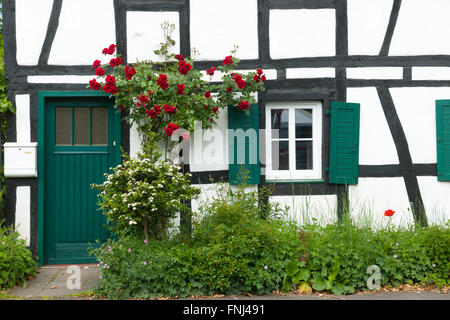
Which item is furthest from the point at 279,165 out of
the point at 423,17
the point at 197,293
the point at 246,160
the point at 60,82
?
the point at 60,82

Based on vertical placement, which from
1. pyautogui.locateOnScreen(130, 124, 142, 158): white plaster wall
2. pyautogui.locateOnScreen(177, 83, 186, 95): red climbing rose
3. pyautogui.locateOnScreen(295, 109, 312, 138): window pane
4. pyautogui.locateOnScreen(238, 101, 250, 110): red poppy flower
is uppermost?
pyautogui.locateOnScreen(177, 83, 186, 95): red climbing rose

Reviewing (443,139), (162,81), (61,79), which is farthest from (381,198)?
(61,79)

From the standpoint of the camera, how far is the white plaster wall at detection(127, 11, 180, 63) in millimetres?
5410

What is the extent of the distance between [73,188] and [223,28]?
298 centimetres

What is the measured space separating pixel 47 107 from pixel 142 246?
2428 millimetres

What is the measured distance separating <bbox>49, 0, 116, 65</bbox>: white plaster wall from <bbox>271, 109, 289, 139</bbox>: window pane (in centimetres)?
242

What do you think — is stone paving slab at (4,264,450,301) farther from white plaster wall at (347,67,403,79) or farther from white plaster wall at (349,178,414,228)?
white plaster wall at (347,67,403,79)

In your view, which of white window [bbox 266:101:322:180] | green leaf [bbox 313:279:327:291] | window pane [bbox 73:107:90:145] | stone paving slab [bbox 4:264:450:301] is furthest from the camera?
white window [bbox 266:101:322:180]

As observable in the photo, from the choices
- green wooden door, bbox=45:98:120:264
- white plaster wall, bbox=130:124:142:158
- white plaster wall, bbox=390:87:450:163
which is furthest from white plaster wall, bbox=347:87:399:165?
green wooden door, bbox=45:98:120:264

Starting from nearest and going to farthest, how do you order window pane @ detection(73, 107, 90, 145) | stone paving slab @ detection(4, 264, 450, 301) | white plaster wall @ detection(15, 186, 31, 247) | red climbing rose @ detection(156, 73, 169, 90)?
stone paving slab @ detection(4, 264, 450, 301) < red climbing rose @ detection(156, 73, 169, 90) < white plaster wall @ detection(15, 186, 31, 247) < window pane @ detection(73, 107, 90, 145)

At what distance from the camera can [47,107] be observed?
5.42 meters

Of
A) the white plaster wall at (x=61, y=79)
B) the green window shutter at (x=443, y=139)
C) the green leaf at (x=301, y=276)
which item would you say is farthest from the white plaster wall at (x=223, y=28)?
the green leaf at (x=301, y=276)

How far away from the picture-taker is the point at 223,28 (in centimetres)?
547
